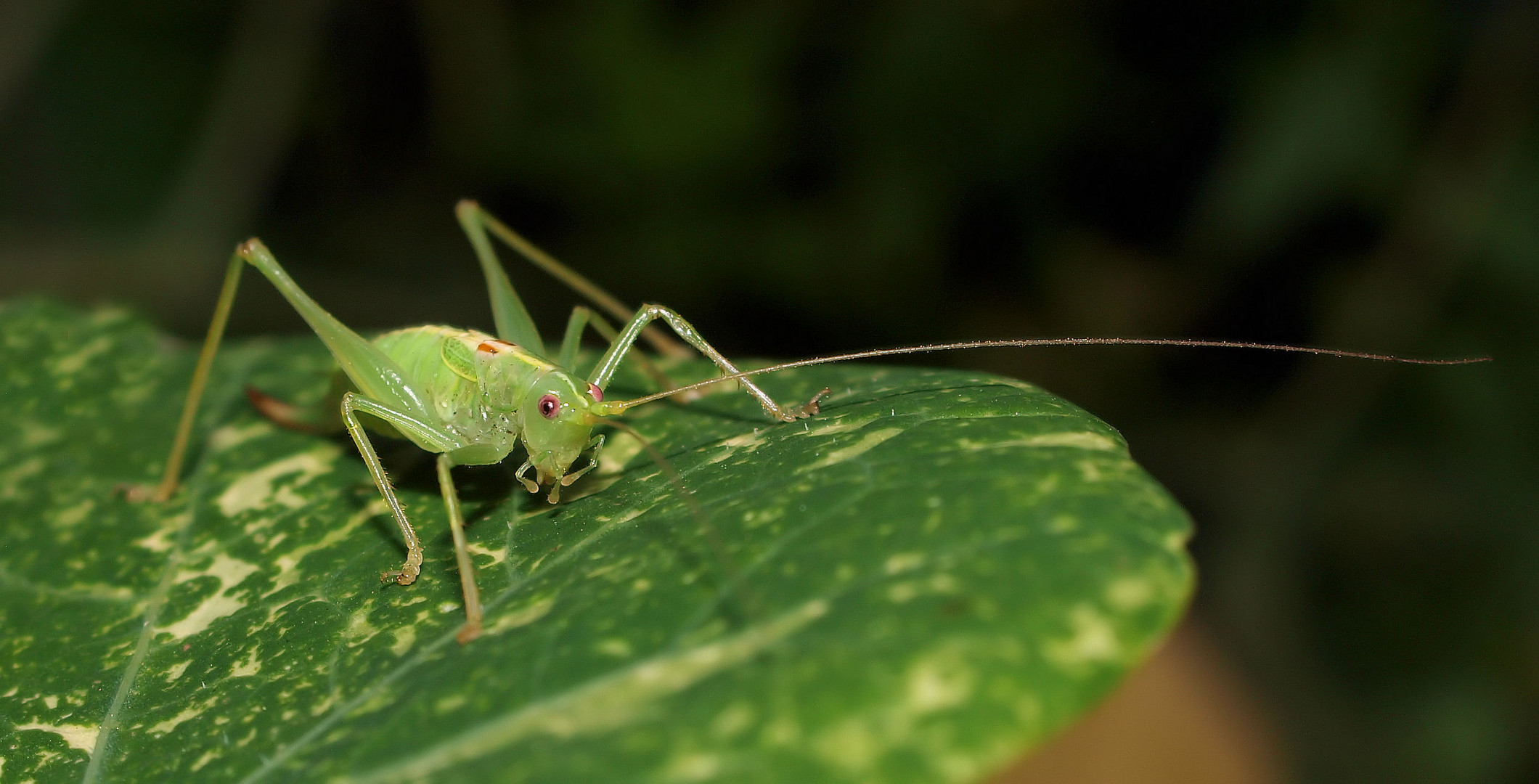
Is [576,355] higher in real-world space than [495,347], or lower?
lower

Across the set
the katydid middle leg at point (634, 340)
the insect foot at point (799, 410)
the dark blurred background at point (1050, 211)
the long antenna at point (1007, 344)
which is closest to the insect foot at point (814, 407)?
the insect foot at point (799, 410)

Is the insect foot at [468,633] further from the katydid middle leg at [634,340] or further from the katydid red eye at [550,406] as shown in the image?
the katydid middle leg at [634,340]

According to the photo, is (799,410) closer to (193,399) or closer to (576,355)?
(576,355)

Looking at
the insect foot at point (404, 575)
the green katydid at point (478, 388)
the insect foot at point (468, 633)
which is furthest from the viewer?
the green katydid at point (478, 388)

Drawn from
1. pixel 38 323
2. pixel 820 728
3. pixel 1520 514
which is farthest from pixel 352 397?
pixel 1520 514

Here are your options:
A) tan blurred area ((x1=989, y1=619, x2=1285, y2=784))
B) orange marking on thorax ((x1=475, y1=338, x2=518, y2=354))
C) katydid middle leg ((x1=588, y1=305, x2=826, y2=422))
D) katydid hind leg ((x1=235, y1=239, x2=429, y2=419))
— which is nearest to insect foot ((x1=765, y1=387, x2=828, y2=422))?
katydid middle leg ((x1=588, y1=305, x2=826, y2=422))

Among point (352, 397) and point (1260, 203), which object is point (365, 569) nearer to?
point (352, 397)

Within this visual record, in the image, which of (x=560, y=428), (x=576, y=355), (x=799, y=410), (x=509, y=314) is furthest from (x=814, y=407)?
(x=509, y=314)
